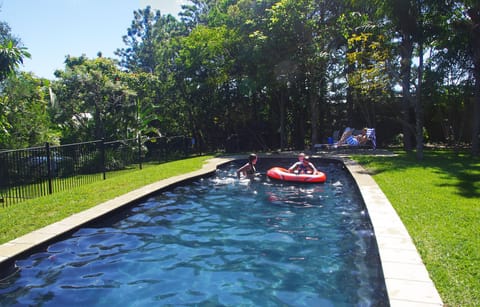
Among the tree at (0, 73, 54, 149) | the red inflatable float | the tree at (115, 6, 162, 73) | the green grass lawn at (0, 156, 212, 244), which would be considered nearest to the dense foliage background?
the tree at (0, 73, 54, 149)

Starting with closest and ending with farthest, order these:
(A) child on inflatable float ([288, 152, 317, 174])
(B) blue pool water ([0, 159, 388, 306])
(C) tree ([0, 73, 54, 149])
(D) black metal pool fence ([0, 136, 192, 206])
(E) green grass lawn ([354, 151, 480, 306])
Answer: (E) green grass lawn ([354, 151, 480, 306])
(B) blue pool water ([0, 159, 388, 306])
(D) black metal pool fence ([0, 136, 192, 206])
(A) child on inflatable float ([288, 152, 317, 174])
(C) tree ([0, 73, 54, 149])

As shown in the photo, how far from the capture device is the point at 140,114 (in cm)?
1783

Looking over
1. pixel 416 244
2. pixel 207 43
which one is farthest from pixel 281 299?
pixel 207 43

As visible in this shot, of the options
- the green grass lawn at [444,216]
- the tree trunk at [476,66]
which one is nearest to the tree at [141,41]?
the tree trunk at [476,66]

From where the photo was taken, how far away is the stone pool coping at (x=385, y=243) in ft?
11.5

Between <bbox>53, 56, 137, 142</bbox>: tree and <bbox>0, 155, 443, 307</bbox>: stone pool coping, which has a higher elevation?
<bbox>53, 56, 137, 142</bbox>: tree

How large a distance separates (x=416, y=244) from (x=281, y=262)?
1.81 m

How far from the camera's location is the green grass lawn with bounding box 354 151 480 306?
12.3 ft

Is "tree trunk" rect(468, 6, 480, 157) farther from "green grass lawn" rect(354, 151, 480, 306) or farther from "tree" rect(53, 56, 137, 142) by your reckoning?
"tree" rect(53, 56, 137, 142)

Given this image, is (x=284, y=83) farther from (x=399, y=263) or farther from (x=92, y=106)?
(x=399, y=263)

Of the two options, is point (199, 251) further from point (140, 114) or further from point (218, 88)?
point (218, 88)

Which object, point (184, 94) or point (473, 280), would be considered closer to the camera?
point (473, 280)

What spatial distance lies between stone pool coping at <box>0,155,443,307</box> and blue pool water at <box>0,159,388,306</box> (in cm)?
19

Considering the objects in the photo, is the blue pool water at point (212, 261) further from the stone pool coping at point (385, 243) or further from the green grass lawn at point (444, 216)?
the green grass lawn at point (444, 216)
